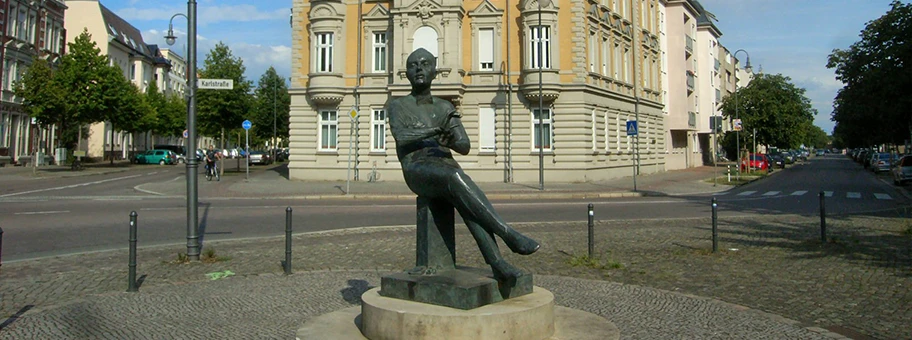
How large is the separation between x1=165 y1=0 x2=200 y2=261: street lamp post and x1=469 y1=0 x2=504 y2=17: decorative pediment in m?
21.8

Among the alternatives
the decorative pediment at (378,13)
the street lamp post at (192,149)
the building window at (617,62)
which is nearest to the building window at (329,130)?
the decorative pediment at (378,13)

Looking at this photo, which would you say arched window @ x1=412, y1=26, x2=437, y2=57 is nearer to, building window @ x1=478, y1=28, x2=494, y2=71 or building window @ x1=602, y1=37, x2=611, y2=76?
building window @ x1=478, y1=28, x2=494, y2=71

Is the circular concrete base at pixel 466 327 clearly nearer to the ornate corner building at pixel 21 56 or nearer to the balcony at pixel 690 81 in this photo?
the ornate corner building at pixel 21 56

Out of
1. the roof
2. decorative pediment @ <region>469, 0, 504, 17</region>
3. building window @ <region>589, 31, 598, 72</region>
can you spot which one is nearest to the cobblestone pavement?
decorative pediment @ <region>469, 0, 504, 17</region>

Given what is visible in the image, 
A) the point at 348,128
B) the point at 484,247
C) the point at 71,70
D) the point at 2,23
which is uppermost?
the point at 2,23

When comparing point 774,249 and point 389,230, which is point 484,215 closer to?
point 774,249

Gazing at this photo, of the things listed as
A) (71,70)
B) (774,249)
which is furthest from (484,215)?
(71,70)

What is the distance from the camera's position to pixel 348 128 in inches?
1261

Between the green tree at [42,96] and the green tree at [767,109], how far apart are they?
4515 centimetres

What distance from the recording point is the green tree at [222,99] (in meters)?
38.4

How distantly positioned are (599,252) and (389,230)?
4.57 m

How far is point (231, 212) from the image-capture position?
17.6m

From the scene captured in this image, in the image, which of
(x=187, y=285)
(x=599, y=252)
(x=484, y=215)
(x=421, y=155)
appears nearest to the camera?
(x=484, y=215)

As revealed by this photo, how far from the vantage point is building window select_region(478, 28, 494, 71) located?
3133 centimetres
